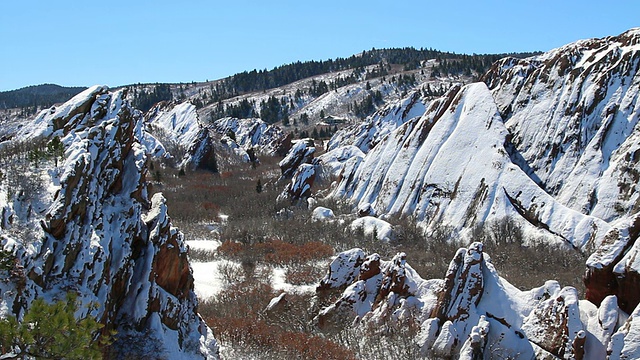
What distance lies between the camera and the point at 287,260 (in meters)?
34.5

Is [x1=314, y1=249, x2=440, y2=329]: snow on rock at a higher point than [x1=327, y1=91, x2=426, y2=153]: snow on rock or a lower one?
lower

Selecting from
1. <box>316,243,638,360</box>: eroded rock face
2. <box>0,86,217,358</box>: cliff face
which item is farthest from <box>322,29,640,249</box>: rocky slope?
<box>0,86,217,358</box>: cliff face

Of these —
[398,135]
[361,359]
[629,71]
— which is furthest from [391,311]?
[398,135]

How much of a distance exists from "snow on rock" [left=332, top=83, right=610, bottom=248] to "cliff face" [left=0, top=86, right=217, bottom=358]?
23103mm

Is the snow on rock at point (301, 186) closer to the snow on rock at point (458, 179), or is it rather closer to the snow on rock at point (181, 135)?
the snow on rock at point (458, 179)

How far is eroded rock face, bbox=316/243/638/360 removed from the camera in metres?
15.9

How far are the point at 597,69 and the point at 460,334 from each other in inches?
1141

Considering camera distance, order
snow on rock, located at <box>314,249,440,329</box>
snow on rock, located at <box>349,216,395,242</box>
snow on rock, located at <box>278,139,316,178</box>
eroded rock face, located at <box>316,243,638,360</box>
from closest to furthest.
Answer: eroded rock face, located at <box>316,243,638,360</box>
snow on rock, located at <box>314,249,440,329</box>
snow on rock, located at <box>349,216,395,242</box>
snow on rock, located at <box>278,139,316,178</box>

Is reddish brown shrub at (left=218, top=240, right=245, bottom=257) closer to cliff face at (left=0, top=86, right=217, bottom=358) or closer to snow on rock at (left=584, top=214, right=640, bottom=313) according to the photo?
cliff face at (left=0, top=86, right=217, bottom=358)

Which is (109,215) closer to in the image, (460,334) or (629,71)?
(460,334)

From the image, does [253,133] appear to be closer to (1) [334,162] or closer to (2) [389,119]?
(2) [389,119]

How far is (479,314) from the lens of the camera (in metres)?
19.3

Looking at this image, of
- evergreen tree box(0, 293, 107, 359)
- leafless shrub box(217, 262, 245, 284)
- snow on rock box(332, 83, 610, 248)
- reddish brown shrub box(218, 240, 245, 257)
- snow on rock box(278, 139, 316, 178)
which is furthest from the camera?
snow on rock box(278, 139, 316, 178)

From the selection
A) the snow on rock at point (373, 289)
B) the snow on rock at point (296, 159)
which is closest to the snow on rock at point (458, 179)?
the snow on rock at point (373, 289)
